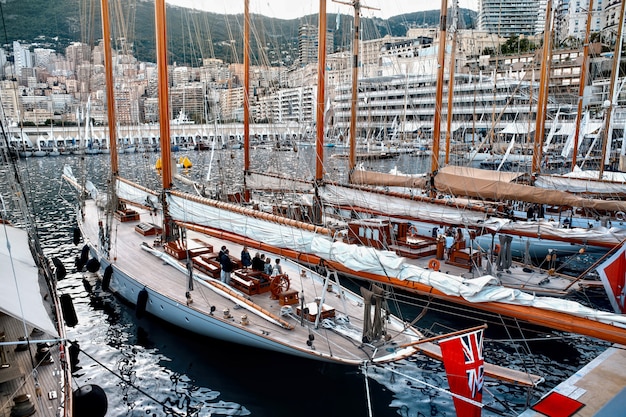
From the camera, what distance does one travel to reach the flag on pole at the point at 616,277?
34.8 feet

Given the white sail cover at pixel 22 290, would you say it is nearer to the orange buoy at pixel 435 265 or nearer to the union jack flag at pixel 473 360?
the union jack flag at pixel 473 360

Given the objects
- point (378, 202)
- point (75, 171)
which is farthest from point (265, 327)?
point (75, 171)

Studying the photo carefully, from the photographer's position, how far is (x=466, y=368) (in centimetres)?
839

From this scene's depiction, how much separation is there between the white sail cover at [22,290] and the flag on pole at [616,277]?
12216 mm

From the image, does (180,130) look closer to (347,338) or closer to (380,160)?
(380,160)

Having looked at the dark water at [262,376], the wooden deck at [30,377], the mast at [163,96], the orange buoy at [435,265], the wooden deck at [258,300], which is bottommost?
the dark water at [262,376]

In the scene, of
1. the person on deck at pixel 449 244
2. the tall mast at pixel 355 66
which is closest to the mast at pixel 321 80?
the tall mast at pixel 355 66

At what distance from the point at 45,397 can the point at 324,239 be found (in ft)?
23.3

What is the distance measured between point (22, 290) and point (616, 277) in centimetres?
1362

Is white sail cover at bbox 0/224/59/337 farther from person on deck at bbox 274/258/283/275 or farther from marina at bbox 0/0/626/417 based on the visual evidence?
person on deck at bbox 274/258/283/275

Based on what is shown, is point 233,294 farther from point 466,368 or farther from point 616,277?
point 616,277

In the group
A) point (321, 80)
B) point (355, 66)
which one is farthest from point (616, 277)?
point (355, 66)

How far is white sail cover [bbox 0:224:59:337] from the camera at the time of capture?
884 cm

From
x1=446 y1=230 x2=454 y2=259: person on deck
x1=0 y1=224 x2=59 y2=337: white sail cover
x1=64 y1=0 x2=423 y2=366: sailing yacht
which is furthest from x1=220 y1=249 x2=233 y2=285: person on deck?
x1=446 y1=230 x2=454 y2=259: person on deck
